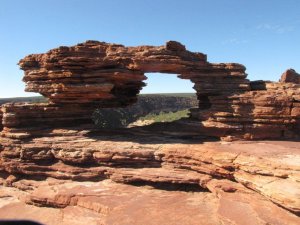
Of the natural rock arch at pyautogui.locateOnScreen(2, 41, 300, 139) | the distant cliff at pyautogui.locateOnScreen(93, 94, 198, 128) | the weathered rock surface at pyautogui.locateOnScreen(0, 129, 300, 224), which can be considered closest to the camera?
the weathered rock surface at pyautogui.locateOnScreen(0, 129, 300, 224)

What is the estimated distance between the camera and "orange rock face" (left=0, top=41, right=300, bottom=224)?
52.9 feet

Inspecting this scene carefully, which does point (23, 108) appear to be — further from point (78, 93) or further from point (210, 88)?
point (210, 88)

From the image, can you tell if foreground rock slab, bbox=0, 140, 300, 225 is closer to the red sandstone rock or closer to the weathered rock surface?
the weathered rock surface

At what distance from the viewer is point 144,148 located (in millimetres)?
21062

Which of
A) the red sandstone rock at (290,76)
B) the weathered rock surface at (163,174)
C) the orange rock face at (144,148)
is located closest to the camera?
the weathered rock surface at (163,174)

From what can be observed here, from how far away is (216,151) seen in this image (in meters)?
18.7

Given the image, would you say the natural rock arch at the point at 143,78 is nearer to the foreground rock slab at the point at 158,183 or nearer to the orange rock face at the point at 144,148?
the orange rock face at the point at 144,148

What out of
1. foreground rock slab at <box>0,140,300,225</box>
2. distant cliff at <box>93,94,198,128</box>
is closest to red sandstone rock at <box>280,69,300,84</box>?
foreground rock slab at <box>0,140,300,225</box>

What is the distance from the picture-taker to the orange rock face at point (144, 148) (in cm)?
1612

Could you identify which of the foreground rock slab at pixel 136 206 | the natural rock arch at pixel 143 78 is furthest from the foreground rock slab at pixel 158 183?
the natural rock arch at pixel 143 78

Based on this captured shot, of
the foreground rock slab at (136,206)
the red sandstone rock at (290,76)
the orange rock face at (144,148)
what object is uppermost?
the red sandstone rock at (290,76)

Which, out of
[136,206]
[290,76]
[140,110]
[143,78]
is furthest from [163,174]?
[140,110]

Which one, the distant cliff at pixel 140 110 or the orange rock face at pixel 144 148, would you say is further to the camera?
the distant cliff at pixel 140 110

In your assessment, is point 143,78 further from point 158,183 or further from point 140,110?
point 140,110
